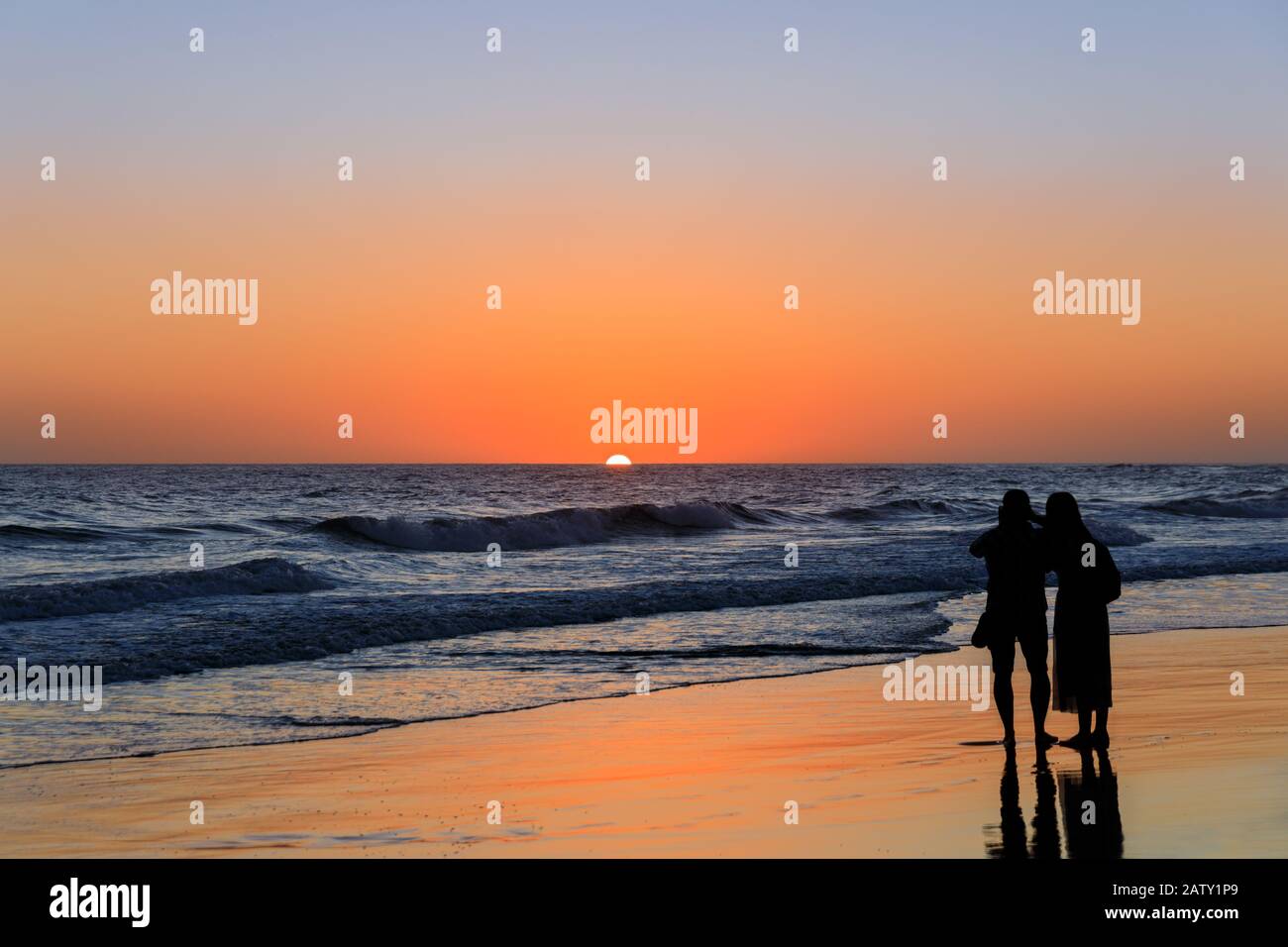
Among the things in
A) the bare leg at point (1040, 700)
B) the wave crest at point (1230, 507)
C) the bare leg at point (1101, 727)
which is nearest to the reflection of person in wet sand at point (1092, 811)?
the bare leg at point (1101, 727)

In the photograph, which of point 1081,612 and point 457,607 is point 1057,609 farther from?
point 457,607

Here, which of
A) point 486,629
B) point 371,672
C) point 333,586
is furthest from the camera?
point 333,586

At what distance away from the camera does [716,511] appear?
53.4 m

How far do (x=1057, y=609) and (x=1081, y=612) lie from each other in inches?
7.4

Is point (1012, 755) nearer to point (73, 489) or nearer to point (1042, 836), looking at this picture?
point (1042, 836)

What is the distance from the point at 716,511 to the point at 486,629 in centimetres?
3636

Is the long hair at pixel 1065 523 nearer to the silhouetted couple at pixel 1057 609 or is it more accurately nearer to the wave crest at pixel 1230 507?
the silhouetted couple at pixel 1057 609

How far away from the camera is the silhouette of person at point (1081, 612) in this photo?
29.9ft

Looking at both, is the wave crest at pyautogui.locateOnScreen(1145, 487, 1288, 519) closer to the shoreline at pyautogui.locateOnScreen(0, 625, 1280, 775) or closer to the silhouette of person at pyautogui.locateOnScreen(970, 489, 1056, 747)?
the shoreline at pyautogui.locateOnScreen(0, 625, 1280, 775)

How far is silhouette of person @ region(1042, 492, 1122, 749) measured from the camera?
359 inches

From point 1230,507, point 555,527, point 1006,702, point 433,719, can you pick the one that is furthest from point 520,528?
point 1006,702

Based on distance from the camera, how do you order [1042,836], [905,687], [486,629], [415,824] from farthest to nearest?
[486,629]
[905,687]
[415,824]
[1042,836]

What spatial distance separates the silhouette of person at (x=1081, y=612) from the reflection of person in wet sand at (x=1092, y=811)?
15.9 inches

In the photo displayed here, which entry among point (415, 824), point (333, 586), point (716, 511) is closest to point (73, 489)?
point (716, 511)
